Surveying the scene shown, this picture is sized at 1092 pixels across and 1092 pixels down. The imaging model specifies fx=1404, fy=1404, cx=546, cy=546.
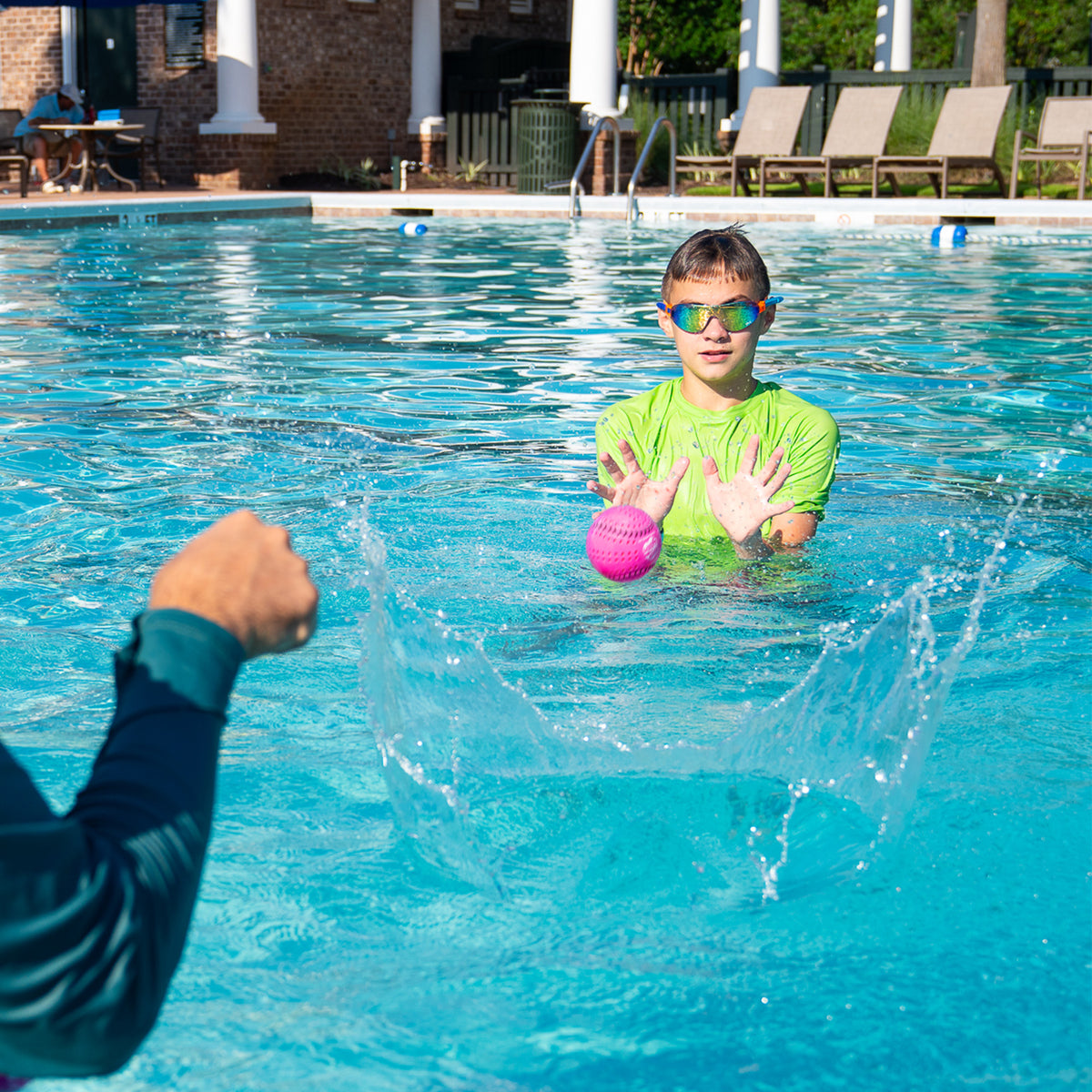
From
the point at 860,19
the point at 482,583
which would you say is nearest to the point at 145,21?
the point at 860,19

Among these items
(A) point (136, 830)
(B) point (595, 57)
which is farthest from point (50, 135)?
(A) point (136, 830)

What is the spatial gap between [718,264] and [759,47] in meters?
19.8

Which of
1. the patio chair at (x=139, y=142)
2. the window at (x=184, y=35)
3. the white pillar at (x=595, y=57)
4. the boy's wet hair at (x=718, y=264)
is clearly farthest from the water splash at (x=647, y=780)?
the window at (x=184, y=35)

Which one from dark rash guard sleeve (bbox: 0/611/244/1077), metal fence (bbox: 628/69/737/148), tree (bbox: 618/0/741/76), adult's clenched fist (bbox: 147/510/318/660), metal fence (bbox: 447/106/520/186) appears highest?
tree (bbox: 618/0/741/76)

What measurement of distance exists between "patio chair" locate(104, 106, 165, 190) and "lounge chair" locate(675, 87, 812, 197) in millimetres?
8326

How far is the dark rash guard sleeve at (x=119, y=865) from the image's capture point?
112 centimetres

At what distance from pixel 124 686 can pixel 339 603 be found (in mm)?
3165

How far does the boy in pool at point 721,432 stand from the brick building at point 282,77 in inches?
764

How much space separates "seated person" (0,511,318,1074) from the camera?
112cm

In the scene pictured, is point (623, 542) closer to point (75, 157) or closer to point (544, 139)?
point (544, 139)

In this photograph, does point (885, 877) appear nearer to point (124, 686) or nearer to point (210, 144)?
point (124, 686)

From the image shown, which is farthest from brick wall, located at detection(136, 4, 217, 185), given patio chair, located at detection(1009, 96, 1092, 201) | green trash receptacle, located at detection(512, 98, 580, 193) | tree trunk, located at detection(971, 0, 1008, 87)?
patio chair, located at detection(1009, 96, 1092, 201)

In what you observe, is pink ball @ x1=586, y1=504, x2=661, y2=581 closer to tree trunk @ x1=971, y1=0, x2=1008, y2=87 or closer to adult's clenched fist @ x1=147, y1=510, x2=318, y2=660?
adult's clenched fist @ x1=147, y1=510, x2=318, y2=660

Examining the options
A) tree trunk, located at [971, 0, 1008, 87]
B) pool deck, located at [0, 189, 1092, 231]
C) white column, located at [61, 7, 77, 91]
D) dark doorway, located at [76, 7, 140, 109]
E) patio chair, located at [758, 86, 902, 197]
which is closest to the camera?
pool deck, located at [0, 189, 1092, 231]
